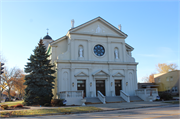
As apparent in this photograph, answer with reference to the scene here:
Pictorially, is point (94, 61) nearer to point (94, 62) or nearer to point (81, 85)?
point (94, 62)

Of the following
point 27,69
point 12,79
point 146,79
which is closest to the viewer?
point 27,69

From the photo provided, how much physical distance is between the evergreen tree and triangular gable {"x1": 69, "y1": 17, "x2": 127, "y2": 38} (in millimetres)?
7163

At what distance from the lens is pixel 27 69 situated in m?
24.8

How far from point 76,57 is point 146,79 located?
58329 millimetres

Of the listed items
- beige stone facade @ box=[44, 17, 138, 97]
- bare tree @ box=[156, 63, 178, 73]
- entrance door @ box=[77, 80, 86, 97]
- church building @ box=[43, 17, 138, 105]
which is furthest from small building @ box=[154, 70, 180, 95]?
bare tree @ box=[156, 63, 178, 73]

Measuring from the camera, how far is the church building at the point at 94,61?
27.4 metres

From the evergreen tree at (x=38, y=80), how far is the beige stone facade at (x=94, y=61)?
2.26 meters

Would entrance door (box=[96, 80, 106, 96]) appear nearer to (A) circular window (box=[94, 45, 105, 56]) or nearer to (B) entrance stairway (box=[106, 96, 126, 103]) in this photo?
(B) entrance stairway (box=[106, 96, 126, 103])

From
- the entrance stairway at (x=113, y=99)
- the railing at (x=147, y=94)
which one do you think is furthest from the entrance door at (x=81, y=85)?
the railing at (x=147, y=94)

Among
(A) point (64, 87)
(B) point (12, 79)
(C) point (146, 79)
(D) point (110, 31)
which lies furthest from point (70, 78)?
(C) point (146, 79)

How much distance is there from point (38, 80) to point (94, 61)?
9.44 meters

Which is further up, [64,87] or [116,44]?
[116,44]

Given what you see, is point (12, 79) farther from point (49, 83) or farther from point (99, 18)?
point (99, 18)

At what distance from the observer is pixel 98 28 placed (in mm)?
30438
